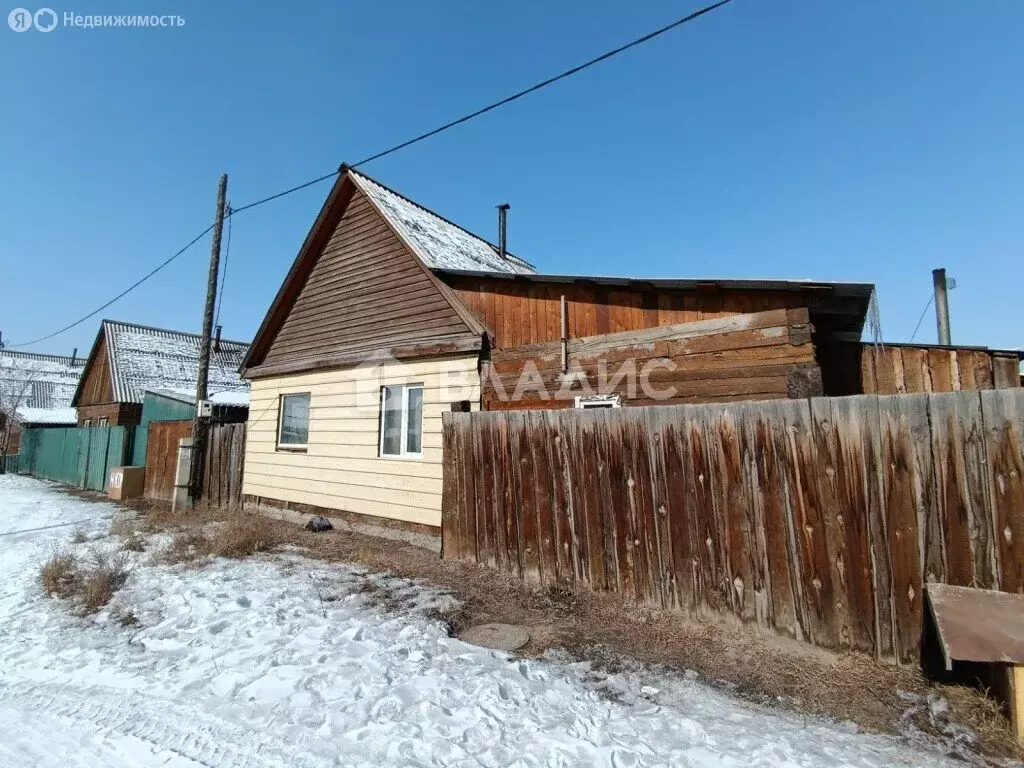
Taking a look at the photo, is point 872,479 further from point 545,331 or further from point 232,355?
point 232,355

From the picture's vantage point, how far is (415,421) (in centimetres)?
902

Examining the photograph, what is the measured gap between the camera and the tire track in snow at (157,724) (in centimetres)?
296

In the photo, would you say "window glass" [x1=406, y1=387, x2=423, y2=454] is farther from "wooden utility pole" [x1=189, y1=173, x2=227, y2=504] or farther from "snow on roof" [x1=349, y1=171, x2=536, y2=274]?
"wooden utility pole" [x1=189, y1=173, x2=227, y2=504]

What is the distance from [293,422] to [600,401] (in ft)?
25.2

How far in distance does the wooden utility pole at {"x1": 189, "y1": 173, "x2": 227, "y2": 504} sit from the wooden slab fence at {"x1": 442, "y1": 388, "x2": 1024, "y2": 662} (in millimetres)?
9666

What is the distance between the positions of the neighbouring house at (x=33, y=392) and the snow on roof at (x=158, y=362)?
8.86m

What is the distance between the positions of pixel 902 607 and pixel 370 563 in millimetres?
5945

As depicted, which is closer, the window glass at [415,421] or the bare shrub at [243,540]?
the bare shrub at [243,540]

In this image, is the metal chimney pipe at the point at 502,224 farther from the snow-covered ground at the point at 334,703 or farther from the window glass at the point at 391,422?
the snow-covered ground at the point at 334,703

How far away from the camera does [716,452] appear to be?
468cm

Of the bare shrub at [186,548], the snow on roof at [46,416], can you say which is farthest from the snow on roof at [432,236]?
the snow on roof at [46,416]

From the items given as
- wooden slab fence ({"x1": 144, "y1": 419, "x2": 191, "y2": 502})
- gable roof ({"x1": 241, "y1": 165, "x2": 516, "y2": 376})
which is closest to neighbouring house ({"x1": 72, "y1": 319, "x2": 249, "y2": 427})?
wooden slab fence ({"x1": 144, "y1": 419, "x2": 191, "y2": 502})

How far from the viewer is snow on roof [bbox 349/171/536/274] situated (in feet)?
31.3

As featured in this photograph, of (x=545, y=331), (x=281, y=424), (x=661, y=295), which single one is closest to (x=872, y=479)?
(x=661, y=295)
